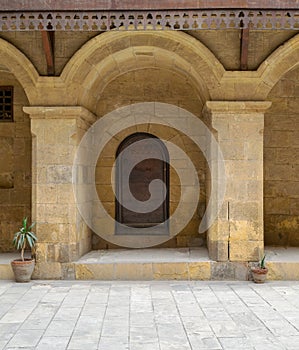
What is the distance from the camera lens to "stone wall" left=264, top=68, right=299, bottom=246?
896 centimetres

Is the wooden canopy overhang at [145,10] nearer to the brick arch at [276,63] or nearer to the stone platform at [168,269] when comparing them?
the brick arch at [276,63]

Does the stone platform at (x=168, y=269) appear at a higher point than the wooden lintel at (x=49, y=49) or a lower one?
lower

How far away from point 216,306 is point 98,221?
358cm

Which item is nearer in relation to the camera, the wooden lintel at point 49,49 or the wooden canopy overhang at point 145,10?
the wooden canopy overhang at point 145,10

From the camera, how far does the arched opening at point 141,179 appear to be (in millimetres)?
9016

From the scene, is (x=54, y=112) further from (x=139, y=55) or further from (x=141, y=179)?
(x=141, y=179)

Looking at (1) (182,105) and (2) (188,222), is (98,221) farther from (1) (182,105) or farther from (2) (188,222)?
(1) (182,105)

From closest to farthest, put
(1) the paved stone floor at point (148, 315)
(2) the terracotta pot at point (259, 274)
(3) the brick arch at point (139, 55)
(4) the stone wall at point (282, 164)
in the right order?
(1) the paved stone floor at point (148, 315) < (2) the terracotta pot at point (259, 274) < (3) the brick arch at point (139, 55) < (4) the stone wall at point (282, 164)

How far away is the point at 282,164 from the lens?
898 centimetres

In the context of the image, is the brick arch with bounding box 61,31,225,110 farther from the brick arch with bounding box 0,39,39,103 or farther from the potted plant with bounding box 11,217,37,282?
the potted plant with bounding box 11,217,37,282

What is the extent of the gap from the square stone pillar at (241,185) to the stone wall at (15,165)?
390cm

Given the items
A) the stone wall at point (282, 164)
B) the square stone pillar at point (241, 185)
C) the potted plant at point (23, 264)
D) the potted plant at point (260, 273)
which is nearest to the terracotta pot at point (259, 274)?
the potted plant at point (260, 273)

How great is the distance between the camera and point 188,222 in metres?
8.81

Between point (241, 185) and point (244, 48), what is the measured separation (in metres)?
2.19
